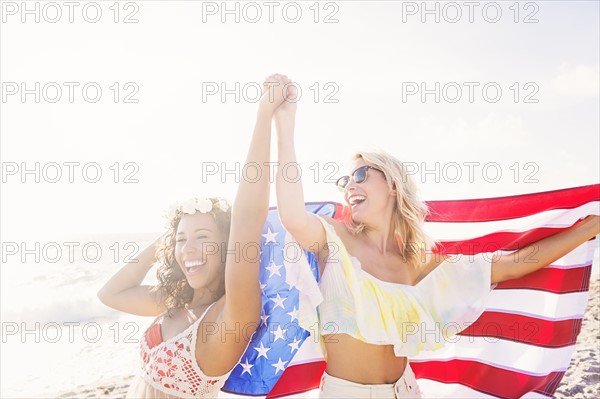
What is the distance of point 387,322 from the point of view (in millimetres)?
2740

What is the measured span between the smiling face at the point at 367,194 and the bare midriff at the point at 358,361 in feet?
2.31

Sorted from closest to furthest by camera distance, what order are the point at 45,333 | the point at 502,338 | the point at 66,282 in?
the point at 502,338 → the point at 45,333 → the point at 66,282

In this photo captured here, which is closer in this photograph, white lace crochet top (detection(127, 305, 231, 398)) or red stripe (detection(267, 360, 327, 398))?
white lace crochet top (detection(127, 305, 231, 398))

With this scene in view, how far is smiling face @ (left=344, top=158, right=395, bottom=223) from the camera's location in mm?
2953

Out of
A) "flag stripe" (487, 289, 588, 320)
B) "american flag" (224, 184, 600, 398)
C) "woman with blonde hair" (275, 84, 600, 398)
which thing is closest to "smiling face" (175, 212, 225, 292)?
"american flag" (224, 184, 600, 398)

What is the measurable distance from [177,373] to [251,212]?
944mm

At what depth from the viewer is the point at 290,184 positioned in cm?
234

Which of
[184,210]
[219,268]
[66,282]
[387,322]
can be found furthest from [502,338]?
[66,282]

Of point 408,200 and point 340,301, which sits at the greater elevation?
point 408,200

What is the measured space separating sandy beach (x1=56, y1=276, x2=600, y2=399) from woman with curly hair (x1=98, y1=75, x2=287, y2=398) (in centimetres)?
401

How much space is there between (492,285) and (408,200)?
833mm

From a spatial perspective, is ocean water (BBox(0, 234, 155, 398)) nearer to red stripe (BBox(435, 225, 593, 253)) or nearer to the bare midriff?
the bare midriff

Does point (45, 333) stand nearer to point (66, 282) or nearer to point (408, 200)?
point (66, 282)

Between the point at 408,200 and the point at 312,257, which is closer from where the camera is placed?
the point at 312,257
